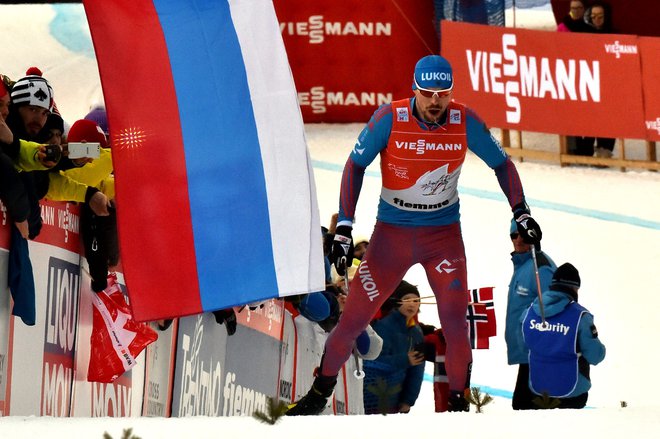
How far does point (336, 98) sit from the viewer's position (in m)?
17.9

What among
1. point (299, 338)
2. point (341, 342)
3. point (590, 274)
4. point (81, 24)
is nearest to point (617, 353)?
point (590, 274)

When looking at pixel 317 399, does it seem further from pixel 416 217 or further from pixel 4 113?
pixel 4 113

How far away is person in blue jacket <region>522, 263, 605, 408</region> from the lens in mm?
7711

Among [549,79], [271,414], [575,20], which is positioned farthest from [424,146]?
[575,20]

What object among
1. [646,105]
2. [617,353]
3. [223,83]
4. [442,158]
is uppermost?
[223,83]

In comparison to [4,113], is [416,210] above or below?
below

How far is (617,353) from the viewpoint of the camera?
10211 mm

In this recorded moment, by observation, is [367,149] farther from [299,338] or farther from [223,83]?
[299,338]

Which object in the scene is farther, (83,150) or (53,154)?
(53,154)

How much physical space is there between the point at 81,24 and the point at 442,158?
14.8 metres

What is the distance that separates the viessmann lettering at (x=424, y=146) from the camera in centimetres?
677

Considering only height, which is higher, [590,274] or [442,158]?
[442,158]

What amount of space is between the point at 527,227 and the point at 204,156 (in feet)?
5.75

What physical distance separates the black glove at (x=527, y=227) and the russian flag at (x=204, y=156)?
124cm
